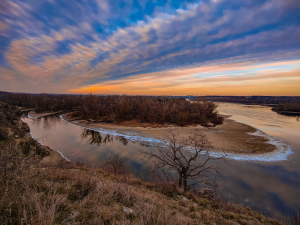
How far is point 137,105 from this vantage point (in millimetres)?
41375

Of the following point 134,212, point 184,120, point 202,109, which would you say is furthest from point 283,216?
point 202,109

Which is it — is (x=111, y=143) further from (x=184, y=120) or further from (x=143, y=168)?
(x=184, y=120)

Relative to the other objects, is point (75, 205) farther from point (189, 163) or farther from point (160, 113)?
point (160, 113)

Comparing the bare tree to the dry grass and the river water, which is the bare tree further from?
the dry grass

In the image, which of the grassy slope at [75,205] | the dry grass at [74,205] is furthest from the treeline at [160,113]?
the dry grass at [74,205]

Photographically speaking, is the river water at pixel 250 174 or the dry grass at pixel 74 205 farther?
the river water at pixel 250 174

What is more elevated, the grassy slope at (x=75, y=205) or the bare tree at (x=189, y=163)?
the grassy slope at (x=75, y=205)

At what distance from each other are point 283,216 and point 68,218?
11.5m

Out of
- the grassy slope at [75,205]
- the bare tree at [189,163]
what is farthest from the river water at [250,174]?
the grassy slope at [75,205]

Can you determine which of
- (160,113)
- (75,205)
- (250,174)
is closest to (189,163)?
(75,205)

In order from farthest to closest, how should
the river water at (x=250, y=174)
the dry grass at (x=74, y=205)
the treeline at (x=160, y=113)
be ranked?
the treeline at (x=160, y=113) → the river water at (x=250, y=174) → the dry grass at (x=74, y=205)

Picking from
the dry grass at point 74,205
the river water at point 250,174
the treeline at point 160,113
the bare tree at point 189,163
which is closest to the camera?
the dry grass at point 74,205

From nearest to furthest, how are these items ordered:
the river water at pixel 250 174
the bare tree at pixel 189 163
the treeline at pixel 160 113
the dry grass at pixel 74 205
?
the dry grass at pixel 74 205
the bare tree at pixel 189 163
the river water at pixel 250 174
the treeline at pixel 160 113

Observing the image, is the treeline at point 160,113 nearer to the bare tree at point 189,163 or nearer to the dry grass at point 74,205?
the bare tree at point 189,163
